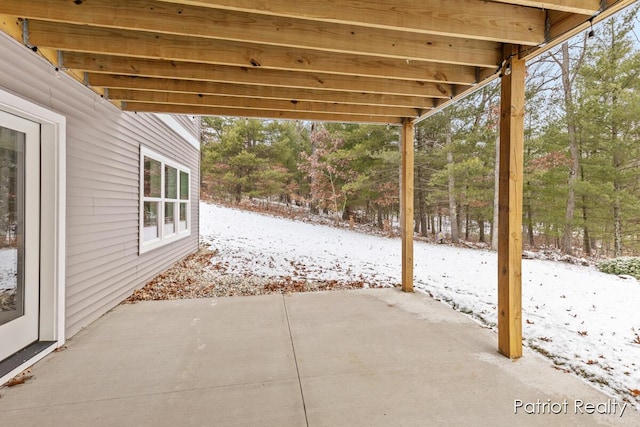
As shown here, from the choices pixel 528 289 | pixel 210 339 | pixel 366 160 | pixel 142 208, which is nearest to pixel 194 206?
pixel 142 208

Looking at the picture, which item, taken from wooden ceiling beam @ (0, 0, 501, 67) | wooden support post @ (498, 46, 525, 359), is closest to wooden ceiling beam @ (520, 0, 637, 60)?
wooden support post @ (498, 46, 525, 359)

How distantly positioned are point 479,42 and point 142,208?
469cm

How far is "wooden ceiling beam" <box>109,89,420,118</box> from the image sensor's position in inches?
137

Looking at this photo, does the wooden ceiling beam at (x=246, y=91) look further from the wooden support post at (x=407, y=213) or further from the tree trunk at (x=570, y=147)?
the tree trunk at (x=570, y=147)

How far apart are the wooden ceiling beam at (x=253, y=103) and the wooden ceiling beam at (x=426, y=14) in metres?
1.57

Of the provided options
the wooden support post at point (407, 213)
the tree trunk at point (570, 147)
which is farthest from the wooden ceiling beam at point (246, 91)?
the tree trunk at point (570, 147)

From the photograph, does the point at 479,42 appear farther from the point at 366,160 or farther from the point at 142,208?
the point at 366,160

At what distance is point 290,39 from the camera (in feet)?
7.72

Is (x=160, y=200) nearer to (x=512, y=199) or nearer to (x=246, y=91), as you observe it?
(x=246, y=91)

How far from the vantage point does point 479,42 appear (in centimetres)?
267

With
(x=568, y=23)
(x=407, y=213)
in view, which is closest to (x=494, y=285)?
(x=407, y=213)

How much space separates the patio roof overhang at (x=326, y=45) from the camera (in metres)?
2.07

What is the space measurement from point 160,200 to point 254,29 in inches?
148

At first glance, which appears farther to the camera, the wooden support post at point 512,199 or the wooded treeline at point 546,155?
the wooded treeline at point 546,155
